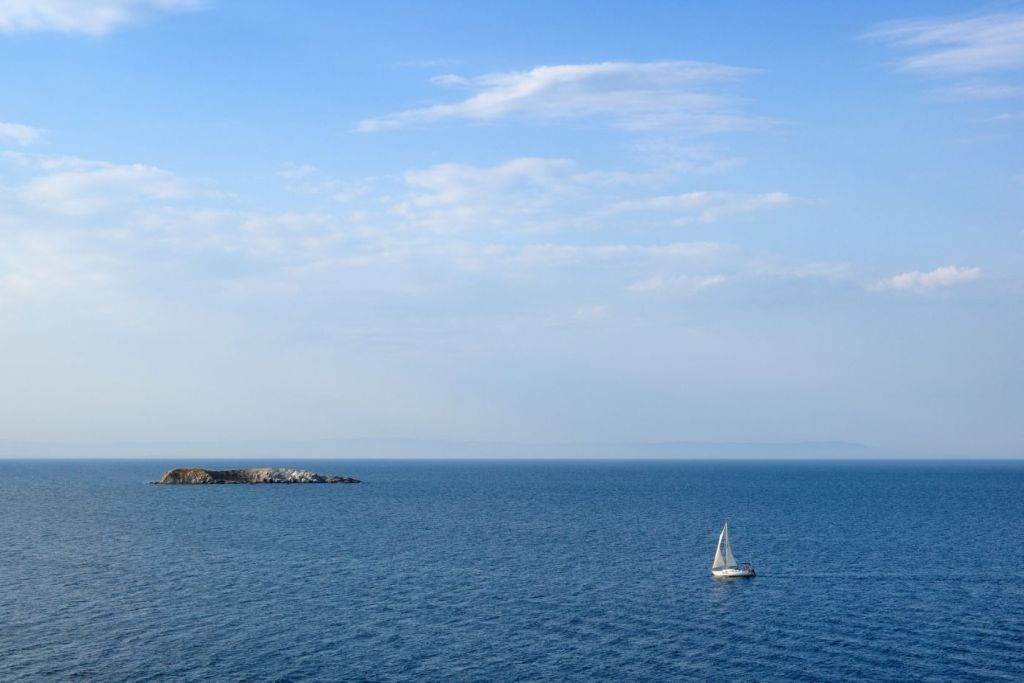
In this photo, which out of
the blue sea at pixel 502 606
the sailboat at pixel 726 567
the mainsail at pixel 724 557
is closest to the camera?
the blue sea at pixel 502 606

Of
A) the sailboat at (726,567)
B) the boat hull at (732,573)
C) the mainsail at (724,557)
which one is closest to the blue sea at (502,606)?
the boat hull at (732,573)

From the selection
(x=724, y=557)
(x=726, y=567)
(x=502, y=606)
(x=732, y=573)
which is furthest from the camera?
(x=724, y=557)

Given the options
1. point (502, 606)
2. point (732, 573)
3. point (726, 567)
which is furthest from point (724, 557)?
point (502, 606)

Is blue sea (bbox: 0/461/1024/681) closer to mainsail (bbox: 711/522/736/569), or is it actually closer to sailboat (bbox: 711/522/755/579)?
sailboat (bbox: 711/522/755/579)

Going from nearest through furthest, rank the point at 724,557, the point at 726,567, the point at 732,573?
the point at 732,573
the point at 726,567
the point at 724,557

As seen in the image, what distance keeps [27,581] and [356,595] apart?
132ft

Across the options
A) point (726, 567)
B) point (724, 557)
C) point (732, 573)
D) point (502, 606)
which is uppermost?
point (724, 557)

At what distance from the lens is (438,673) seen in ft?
227

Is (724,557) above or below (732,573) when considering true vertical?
above

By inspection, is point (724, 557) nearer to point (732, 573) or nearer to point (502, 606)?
point (732, 573)

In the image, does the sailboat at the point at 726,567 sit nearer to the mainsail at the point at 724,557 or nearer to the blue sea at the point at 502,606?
the mainsail at the point at 724,557

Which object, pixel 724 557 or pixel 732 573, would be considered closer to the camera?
pixel 732 573

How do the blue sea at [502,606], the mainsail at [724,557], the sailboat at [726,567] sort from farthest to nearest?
1. the mainsail at [724,557]
2. the sailboat at [726,567]
3. the blue sea at [502,606]

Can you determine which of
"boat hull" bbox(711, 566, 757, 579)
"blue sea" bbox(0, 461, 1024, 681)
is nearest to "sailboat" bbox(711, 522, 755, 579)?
"boat hull" bbox(711, 566, 757, 579)
